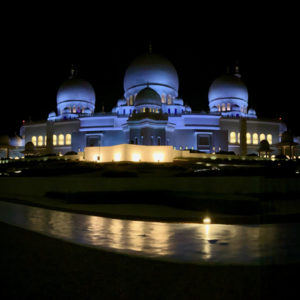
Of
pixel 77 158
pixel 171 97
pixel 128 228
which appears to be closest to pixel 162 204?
pixel 128 228

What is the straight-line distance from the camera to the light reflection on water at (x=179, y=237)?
6.46m

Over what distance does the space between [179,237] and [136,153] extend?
32.0 metres

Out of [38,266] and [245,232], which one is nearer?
[38,266]

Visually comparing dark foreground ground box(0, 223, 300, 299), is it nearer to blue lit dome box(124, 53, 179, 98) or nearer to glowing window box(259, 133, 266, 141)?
blue lit dome box(124, 53, 179, 98)

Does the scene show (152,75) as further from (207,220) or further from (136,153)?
(207,220)

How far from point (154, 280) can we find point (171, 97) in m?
57.9

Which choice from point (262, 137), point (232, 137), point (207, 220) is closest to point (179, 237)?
point (207, 220)

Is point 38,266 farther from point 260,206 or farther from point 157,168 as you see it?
point 157,168

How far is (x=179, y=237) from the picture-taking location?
835cm

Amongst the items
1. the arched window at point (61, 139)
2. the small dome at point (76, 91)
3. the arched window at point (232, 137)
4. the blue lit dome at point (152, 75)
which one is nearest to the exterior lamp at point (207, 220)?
the blue lit dome at point (152, 75)

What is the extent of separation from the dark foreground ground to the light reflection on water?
64cm

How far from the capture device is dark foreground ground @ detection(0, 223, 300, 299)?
4.41 meters

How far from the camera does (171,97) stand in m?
61.8

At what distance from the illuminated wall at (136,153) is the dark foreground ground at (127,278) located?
3319 cm
